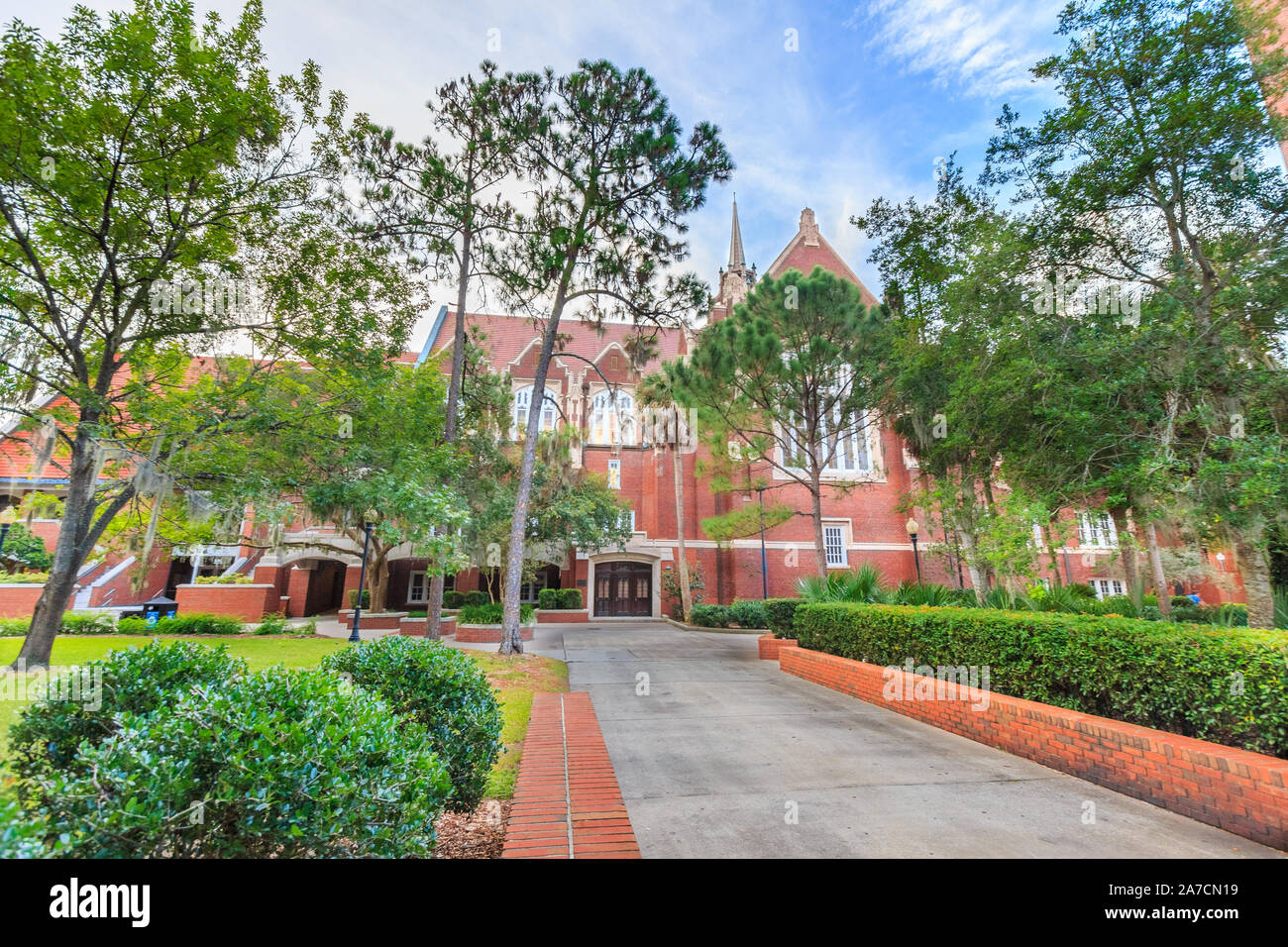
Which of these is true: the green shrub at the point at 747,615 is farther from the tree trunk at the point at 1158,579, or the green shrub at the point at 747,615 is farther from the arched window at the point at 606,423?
the tree trunk at the point at 1158,579

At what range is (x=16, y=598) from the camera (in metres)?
17.1

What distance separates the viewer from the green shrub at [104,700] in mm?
2604

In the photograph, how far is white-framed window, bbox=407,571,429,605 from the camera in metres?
28.0

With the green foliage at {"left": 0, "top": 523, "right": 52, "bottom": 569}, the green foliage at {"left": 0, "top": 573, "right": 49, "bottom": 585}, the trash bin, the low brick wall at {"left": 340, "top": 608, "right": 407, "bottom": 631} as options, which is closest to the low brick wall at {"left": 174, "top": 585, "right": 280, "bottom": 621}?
the trash bin

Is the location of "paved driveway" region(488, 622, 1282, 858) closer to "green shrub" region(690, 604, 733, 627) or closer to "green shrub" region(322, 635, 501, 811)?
"green shrub" region(322, 635, 501, 811)

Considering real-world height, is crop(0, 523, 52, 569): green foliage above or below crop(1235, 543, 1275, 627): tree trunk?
above

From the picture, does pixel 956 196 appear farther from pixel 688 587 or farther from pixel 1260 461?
pixel 688 587

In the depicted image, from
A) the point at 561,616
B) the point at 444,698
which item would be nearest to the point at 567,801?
the point at 444,698

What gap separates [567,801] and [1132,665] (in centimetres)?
515

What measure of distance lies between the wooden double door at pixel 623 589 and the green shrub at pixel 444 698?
2426 cm

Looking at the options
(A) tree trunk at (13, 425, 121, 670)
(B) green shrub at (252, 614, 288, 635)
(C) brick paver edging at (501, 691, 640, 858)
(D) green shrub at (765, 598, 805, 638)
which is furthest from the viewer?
(B) green shrub at (252, 614, 288, 635)

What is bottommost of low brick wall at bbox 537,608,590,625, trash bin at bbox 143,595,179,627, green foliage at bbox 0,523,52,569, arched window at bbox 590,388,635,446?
low brick wall at bbox 537,608,590,625

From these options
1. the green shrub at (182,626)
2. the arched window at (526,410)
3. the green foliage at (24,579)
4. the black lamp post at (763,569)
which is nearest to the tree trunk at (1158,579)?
the black lamp post at (763,569)

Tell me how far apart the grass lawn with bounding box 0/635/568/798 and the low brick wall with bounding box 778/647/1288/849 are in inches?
198
